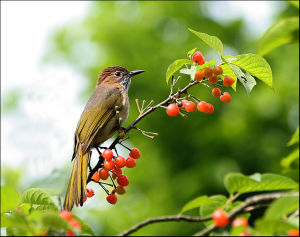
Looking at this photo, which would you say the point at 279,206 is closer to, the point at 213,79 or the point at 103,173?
the point at 213,79

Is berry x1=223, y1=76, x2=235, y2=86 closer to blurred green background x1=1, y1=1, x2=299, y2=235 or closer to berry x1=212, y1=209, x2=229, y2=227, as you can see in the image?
berry x1=212, y1=209, x2=229, y2=227

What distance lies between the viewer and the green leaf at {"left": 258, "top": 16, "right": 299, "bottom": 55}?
300 cm

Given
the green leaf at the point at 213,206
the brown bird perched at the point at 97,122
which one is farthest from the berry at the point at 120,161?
the green leaf at the point at 213,206

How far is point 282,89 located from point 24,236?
11556 millimetres

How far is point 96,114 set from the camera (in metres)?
3.86

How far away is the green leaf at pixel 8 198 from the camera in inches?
62.0

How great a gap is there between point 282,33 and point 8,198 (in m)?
2.17

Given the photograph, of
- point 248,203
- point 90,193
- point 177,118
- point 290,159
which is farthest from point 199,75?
point 177,118

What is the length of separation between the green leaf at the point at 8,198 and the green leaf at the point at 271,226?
2.80 feet

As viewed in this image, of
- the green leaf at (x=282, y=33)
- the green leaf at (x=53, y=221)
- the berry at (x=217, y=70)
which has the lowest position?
the green leaf at (x=53, y=221)

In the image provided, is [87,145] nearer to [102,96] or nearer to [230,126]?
[102,96]

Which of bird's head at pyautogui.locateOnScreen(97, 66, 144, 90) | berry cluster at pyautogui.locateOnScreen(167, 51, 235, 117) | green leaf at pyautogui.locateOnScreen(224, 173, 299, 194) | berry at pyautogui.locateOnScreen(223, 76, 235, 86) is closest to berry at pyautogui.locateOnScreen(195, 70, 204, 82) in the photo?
A: berry cluster at pyautogui.locateOnScreen(167, 51, 235, 117)

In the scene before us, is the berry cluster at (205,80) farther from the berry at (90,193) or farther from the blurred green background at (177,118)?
the blurred green background at (177,118)

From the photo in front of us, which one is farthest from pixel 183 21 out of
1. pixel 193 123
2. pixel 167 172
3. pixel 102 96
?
pixel 102 96
